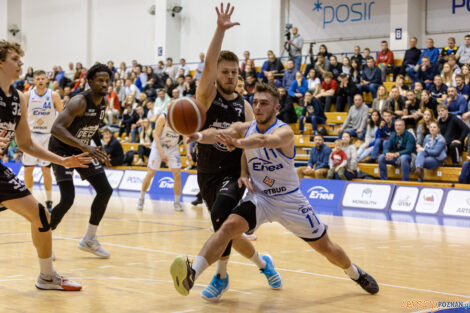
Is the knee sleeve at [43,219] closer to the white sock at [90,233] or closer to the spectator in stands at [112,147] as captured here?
the white sock at [90,233]

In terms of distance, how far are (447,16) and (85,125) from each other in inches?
670

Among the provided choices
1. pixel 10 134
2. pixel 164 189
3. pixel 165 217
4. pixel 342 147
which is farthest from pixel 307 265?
pixel 164 189

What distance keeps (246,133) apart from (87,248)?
2.80 metres

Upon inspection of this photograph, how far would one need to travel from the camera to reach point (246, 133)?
206 inches

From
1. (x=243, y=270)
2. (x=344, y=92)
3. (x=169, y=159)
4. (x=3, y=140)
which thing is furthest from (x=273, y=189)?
(x=344, y=92)

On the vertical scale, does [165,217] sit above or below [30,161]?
below

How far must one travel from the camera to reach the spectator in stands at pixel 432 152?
1382 cm

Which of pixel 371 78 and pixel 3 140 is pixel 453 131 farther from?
pixel 3 140

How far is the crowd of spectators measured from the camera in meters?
14.2

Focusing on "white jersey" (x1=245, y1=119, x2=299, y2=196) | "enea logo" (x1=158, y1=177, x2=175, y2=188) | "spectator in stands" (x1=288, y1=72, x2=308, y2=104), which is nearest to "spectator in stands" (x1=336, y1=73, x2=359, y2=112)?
"spectator in stands" (x1=288, y1=72, x2=308, y2=104)

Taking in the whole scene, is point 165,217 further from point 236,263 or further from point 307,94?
point 307,94

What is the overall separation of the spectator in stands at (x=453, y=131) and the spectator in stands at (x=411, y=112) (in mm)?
852

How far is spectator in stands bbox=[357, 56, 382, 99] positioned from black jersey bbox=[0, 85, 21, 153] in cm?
1416

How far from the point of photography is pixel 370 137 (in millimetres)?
15789
